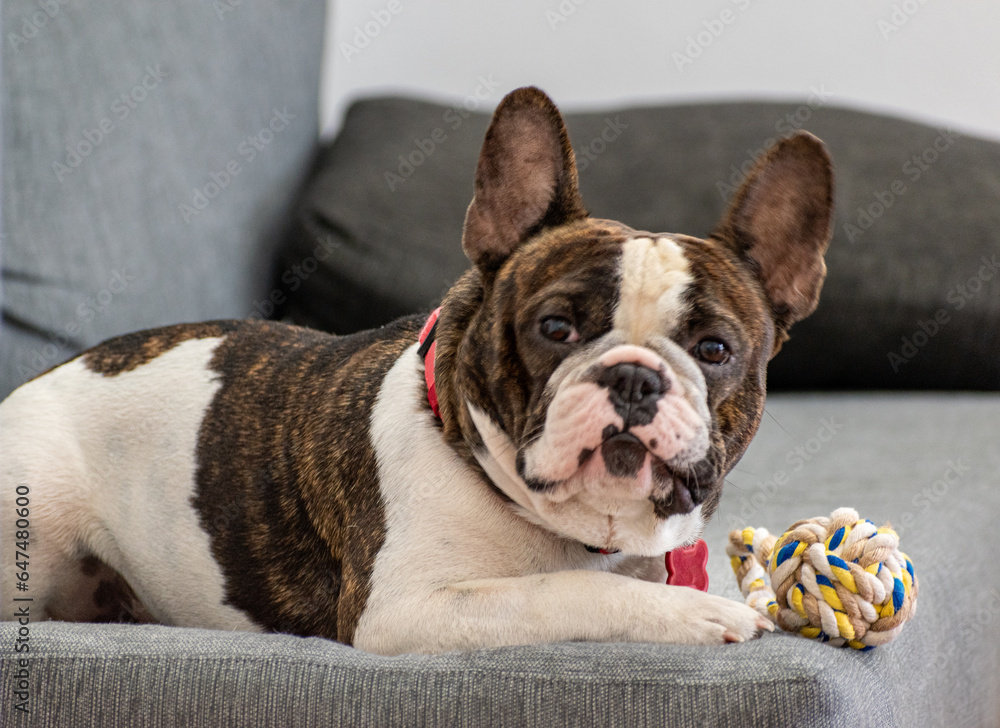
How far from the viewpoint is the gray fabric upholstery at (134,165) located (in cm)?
210

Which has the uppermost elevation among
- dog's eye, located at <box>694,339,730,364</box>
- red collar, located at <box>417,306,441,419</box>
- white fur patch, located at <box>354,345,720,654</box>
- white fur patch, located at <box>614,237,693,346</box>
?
white fur patch, located at <box>614,237,693,346</box>

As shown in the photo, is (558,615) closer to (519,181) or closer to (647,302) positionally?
(647,302)

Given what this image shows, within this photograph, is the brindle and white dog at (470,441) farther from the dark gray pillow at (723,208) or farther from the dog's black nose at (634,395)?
the dark gray pillow at (723,208)

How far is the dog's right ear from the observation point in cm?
142

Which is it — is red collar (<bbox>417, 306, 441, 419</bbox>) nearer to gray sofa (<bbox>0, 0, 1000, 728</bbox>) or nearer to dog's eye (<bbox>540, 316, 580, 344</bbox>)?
dog's eye (<bbox>540, 316, 580, 344</bbox>)

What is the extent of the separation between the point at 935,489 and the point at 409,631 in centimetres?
143

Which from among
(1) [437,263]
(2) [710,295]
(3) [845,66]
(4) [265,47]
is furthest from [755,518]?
(3) [845,66]

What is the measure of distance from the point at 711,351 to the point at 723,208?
2.01m

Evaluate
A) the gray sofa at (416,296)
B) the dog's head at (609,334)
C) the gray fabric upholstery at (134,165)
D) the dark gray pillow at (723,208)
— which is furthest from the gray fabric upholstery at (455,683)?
the dark gray pillow at (723,208)

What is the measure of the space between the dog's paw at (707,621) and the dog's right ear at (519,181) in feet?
1.88

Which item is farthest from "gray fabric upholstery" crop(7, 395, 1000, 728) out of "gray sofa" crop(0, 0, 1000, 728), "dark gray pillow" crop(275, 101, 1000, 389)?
"dark gray pillow" crop(275, 101, 1000, 389)

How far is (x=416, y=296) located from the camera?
2957mm

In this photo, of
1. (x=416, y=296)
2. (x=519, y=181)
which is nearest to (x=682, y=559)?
(x=519, y=181)

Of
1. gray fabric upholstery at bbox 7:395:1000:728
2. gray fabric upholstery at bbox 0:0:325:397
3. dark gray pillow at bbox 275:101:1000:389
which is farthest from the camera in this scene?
dark gray pillow at bbox 275:101:1000:389
